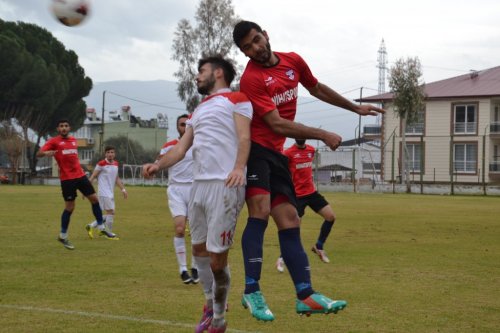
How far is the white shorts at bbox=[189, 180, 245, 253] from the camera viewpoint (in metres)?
6.44

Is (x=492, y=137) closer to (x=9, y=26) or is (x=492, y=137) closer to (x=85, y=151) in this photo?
(x=9, y=26)

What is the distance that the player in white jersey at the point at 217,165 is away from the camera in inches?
253

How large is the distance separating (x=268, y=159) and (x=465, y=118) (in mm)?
60551

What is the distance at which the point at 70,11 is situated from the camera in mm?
10234

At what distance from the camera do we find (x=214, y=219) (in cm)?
648

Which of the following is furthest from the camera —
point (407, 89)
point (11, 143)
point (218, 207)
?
point (11, 143)

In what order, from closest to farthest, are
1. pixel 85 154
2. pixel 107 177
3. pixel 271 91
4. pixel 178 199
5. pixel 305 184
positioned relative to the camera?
1. pixel 271 91
2. pixel 178 199
3. pixel 305 184
4. pixel 107 177
5. pixel 85 154

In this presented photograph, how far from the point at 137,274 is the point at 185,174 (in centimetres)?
177

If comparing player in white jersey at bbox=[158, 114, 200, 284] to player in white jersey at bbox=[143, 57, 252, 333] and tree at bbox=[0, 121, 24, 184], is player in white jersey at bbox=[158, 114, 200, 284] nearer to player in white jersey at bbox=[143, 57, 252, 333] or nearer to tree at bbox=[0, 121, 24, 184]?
player in white jersey at bbox=[143, 57, 252, 333]

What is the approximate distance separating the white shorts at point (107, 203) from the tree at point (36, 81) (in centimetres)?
6117

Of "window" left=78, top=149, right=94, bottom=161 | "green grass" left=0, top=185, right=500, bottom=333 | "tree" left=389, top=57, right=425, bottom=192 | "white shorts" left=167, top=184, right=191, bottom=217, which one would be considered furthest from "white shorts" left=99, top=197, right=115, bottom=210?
"window" left=78, top=149, right=94, bottom=161

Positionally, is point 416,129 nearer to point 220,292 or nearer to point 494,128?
point 494,128

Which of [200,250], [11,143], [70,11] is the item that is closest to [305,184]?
[70,11]

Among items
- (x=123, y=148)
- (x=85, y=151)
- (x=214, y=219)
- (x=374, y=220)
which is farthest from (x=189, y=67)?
(x=214, y=219)
